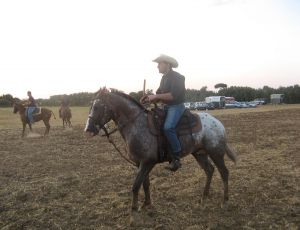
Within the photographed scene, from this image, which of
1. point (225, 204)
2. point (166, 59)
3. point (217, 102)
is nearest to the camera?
point (166, 59)

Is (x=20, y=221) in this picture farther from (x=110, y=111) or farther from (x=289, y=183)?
(x=289, y=183)

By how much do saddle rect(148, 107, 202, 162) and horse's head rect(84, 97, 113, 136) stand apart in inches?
35.3

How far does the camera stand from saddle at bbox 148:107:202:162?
802 cm

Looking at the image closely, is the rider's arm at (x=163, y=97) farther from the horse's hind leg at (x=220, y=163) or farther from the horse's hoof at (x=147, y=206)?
the horse's hoof at (x=147, y=206)

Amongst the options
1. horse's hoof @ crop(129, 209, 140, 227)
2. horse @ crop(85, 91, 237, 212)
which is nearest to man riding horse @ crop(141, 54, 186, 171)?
horse @ crop(85, 91, 237, 212)

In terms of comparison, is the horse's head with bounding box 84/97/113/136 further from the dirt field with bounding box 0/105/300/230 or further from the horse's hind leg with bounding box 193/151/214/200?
the horse's hind leg with bounding box 193/151/214/200

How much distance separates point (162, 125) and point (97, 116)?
1341 millimetres

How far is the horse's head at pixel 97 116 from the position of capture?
7762 mm

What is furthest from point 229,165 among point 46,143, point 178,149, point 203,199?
point 46,143

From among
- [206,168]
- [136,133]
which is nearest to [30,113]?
[206,168]

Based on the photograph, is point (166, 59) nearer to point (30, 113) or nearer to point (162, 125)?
point (162, 125)

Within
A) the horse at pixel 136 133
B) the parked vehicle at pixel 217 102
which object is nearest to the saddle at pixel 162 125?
the horse at pixel 136 133

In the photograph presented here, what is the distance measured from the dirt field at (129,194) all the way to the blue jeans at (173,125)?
1316 millimetres

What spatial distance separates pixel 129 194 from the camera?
952cm
